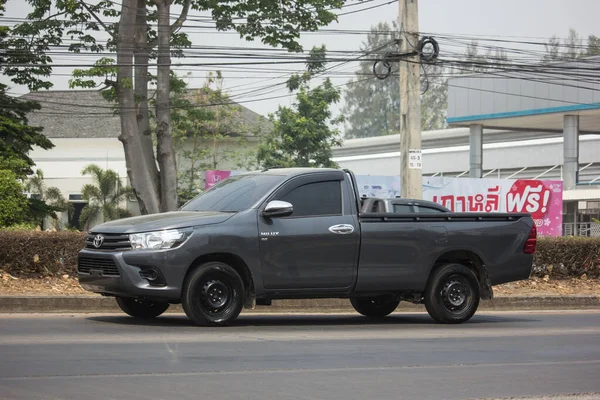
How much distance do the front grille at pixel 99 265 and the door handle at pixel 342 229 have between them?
8.88 feet

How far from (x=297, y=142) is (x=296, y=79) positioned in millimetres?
3198

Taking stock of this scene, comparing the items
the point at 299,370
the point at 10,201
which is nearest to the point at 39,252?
the point at 10,201

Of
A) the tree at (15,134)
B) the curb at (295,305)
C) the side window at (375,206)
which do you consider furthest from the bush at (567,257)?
the tree at (15,134)

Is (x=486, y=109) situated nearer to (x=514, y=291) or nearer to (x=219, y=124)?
(x=219, y=124)

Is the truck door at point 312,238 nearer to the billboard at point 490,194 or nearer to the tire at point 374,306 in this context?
the tire at point 374,306

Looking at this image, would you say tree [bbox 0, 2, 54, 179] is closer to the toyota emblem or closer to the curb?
the curb

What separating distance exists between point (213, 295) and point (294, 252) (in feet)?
3.69

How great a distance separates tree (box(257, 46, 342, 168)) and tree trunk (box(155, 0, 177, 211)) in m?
20.4

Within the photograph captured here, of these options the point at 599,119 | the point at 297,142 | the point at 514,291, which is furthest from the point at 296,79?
the point at 514,291

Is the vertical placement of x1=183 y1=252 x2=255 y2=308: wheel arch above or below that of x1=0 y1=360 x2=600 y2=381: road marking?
above

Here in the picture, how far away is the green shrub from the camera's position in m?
22.1

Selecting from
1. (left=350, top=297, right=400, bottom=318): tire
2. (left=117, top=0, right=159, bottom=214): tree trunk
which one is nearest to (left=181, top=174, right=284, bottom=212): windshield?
(left=350, top=297, right=400, bottom=318): tire

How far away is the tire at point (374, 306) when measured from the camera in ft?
46.2

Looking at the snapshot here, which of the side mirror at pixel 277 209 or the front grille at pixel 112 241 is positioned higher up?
the side mirror at pixel 277 209
